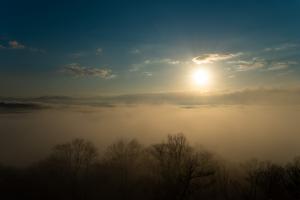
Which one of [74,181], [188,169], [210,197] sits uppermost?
[188,169]

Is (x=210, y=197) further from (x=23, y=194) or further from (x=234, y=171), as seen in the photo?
(x=23, y=194)

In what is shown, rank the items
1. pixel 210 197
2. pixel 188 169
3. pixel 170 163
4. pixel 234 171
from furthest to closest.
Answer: pixel 234 171
pixel 210 197
pixel 170 163
pixel 188 169

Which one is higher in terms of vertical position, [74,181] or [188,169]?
[188,169]

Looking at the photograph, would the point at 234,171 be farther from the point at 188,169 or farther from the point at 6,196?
the point at 6,196

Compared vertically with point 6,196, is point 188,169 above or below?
above

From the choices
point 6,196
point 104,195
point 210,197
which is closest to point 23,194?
point 6,196

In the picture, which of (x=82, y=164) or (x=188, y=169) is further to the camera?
(x=82, y=164)

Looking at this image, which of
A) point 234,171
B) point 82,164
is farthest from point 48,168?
point 234,171

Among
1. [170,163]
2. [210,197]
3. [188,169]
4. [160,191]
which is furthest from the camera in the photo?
[210,197]

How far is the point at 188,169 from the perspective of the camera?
1784 inches

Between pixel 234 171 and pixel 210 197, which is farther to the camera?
pixel 234 171

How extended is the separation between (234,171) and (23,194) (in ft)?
127

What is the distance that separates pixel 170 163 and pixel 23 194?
2386 cm

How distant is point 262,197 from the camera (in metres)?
52.6
